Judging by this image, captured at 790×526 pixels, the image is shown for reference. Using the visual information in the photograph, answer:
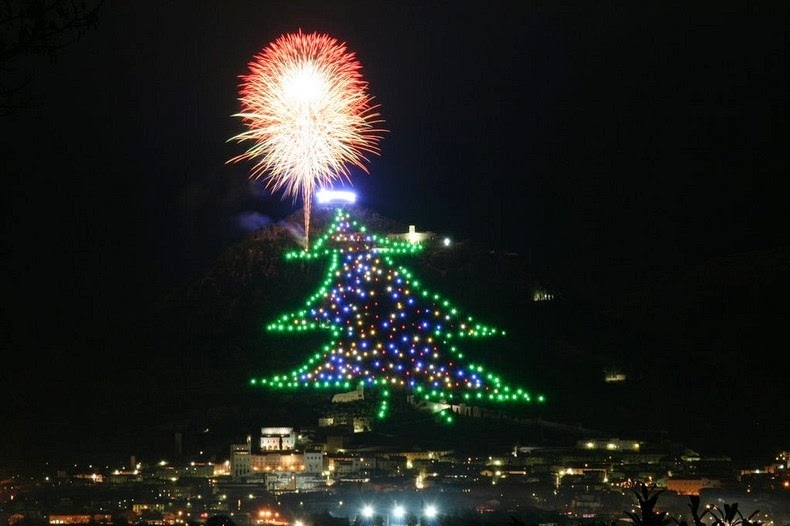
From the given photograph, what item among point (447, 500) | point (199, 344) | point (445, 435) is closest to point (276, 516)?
point (447, 500)

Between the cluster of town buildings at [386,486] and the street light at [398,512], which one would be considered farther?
the cluster of town buildings at [386,486]

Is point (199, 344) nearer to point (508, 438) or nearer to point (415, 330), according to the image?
point (415, 330)

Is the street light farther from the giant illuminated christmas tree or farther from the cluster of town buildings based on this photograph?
the giant illuminated christmas tree

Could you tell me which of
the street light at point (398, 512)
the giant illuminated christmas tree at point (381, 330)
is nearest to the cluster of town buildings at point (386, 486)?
the street light at point (398, 512)

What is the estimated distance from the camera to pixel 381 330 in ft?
174

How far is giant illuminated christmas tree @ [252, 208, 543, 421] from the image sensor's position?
49.0 metres

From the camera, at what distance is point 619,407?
51469mm

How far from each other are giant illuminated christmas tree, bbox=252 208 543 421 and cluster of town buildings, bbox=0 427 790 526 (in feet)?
14.3

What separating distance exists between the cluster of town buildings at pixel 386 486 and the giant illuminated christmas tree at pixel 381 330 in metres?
4.36

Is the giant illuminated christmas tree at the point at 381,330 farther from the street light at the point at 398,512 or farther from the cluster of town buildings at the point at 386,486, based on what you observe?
the street light at the point at 398,512

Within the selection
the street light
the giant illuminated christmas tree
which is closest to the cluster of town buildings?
the street light

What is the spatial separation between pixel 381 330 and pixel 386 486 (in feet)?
51.9

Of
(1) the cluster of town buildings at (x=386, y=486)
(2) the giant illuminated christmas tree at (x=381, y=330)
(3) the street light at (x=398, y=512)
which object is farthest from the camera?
(2) the giant illuminated christmas tree at (x=381, y=330)

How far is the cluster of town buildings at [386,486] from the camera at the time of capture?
3228 centimetres
